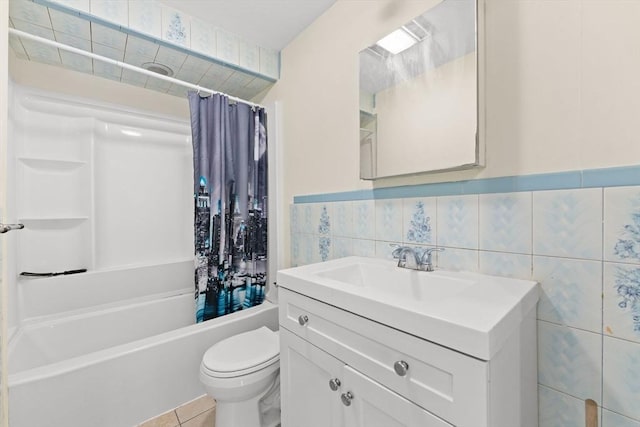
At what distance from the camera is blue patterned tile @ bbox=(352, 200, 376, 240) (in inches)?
53.4

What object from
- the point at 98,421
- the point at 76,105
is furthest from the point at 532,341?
the point at 76,105

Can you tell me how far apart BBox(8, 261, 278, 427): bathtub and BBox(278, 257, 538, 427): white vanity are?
0.77 metres

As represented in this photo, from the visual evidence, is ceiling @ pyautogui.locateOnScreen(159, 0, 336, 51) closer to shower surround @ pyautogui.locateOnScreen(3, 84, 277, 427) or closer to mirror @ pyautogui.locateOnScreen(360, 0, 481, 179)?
mirror @ pyautogui.locateOnScreen(360, 0, 481, 179)

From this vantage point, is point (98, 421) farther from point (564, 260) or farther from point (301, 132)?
point (564, 260)

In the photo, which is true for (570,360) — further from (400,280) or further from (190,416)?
(190,416)

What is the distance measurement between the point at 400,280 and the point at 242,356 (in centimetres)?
84

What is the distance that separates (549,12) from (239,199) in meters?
1.78

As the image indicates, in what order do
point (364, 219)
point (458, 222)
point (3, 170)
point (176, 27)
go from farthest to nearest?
point (176, 27), point (364, 219), point (458, 222), point (3, 170)

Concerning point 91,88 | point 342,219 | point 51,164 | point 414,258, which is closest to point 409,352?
point 414,258

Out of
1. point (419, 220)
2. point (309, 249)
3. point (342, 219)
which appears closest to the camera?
point (419, 220)

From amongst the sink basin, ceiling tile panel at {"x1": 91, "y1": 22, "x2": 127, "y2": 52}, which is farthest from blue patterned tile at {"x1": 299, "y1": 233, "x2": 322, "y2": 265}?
ceiling tile panel at {"x1": 91, "y1": 22, "x2": 127, "y2": 52}

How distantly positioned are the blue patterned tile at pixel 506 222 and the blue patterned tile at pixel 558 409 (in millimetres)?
441

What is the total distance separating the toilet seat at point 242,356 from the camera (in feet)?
3.93

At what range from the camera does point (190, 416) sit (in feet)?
4.75
